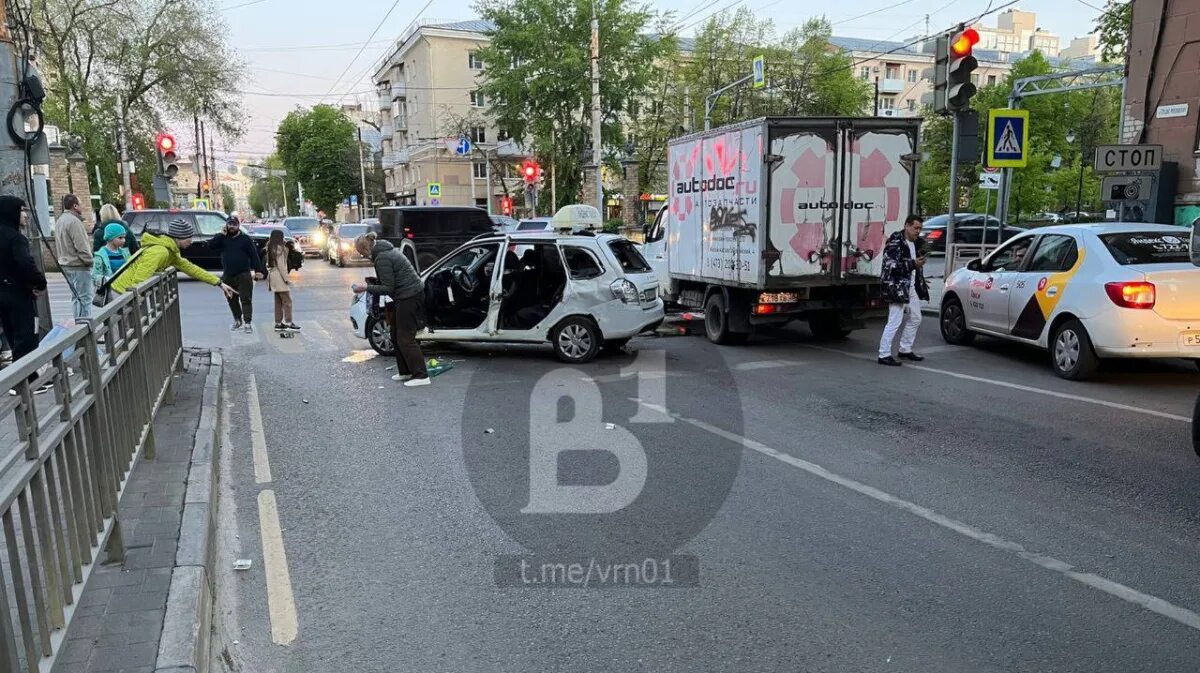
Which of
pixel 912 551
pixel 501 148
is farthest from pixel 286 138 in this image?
pixel 912 551

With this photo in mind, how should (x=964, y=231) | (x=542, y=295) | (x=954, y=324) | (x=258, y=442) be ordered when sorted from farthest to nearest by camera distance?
(x=964, y=231) < (x=954, y=324) < (x=542, y=295) < (x=258, y=442)

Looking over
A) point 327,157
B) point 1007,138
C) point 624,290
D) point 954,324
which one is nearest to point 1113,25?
point 1007,138

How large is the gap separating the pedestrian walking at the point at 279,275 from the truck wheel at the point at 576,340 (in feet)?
17.8

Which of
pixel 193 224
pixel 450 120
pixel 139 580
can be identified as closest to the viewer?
pixel 139 580

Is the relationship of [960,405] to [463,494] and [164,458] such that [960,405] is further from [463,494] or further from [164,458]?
[164,458]

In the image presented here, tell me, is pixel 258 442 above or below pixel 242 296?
below

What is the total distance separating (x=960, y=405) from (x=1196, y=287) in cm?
269

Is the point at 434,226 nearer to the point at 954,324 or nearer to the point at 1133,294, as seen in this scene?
the point at 954,324

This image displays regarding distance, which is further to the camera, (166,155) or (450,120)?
(450,120)

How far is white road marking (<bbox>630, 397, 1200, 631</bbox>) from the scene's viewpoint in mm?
3701

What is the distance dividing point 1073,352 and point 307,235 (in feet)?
103

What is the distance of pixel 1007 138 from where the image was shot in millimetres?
12867

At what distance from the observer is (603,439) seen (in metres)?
6.68

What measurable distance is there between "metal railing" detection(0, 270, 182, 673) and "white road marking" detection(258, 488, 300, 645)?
74 cm
